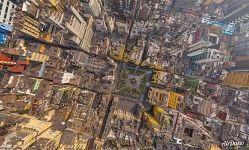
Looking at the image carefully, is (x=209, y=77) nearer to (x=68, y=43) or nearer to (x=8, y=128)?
(x=68, y=43)

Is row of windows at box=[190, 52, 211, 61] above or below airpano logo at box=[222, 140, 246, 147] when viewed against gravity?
above

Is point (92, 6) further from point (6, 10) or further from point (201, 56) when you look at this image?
point (201, 56)

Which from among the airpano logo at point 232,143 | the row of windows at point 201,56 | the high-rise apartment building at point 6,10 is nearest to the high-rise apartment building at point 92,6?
the high-rise apartment building at point 6,10

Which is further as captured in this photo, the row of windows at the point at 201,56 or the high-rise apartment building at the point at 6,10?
the row of windows at the point at 201,56

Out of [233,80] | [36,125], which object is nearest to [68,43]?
[36,125]

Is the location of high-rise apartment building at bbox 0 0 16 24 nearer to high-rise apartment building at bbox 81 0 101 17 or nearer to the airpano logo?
high-rise apartment building at bbox 81 0 101 17

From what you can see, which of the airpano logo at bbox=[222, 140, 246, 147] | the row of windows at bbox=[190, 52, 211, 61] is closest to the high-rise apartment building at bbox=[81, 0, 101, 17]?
the row of windows at bbox=[190, 52, 211, 61]

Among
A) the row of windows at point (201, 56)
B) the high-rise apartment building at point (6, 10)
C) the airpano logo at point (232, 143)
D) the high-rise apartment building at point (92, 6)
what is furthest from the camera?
the row of windows at point (201, 56)

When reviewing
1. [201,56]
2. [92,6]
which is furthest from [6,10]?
[201,56]

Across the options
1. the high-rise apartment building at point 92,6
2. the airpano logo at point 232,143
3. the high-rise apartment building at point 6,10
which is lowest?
the airpano logo at point 232,143

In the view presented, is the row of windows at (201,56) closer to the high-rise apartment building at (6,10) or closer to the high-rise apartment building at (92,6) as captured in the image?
the high-rise apartment building at (92,6)

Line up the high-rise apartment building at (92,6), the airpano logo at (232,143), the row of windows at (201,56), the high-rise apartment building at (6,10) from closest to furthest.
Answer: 1. the high-rise apartment building at (6,10)
2. the high-rise apartment building at (92,6)
3. the airpano logo at (232,143)
4. the row of windows at (201,56)
